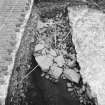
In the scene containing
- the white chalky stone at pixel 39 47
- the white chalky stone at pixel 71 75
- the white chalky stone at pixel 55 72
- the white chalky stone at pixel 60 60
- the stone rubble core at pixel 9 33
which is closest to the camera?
the stone rubble core at pixel 9 33

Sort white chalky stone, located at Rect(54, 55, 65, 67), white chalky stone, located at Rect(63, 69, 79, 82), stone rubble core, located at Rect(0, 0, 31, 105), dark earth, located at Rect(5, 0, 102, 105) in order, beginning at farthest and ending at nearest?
white chalky stone, located at Rect(54, 55, 65, 67), white chalky stone, located at Rect(63, 69, 79, 82), dark earth, located at Rect(5, 0, 102, 105), stone rubble core, located at Rect(0, 0, 31, 105)

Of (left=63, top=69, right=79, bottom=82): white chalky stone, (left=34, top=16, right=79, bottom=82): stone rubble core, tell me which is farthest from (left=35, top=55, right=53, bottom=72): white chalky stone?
(left=63, top=69, right=79, bottom=82): white chalky stone

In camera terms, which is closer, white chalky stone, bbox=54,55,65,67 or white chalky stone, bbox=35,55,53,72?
white chalky stone, bbox=35,55,53,72

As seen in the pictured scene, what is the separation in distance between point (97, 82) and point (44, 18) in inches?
145

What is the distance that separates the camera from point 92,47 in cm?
658

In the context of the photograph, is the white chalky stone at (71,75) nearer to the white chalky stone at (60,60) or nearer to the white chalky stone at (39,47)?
the white chalky stone at (60,60)

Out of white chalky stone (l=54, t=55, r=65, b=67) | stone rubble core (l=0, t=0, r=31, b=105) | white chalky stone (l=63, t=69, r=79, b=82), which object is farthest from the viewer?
white chalky stone (l=54, t=55, r=65, b=67)

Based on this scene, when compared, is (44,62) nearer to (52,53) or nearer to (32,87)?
(52,53)

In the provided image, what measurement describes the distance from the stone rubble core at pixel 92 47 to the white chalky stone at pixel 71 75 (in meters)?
0.29

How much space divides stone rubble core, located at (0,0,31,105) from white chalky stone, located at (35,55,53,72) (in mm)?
1077

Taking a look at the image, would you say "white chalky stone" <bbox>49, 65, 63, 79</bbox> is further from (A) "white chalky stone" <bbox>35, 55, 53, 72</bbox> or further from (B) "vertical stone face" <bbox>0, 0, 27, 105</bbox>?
(B) "vertical stone face" <bbox>0, 0, 27, 105</bbox>

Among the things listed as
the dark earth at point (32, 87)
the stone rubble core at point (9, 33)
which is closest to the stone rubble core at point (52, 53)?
the dark earth at point (32, 87)

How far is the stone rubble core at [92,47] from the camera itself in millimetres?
5641

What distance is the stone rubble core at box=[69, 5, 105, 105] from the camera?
5.64 metres
